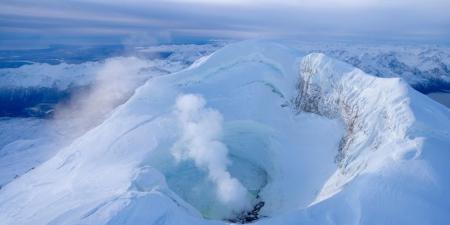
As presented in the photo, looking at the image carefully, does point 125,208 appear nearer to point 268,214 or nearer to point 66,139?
point 268,214

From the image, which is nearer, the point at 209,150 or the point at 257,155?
the point at 209,150

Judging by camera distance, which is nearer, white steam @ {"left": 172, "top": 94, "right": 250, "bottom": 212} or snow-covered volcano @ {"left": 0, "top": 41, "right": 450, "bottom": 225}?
snow-covered volcano @ {"left": 0, "top": 41, "right": 450, "bottom": 225}

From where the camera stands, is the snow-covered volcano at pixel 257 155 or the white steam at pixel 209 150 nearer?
the snow-covered volcano at pixel 257 155

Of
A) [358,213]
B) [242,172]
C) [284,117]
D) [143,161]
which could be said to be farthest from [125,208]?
[284,117]

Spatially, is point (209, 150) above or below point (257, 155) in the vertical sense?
above
